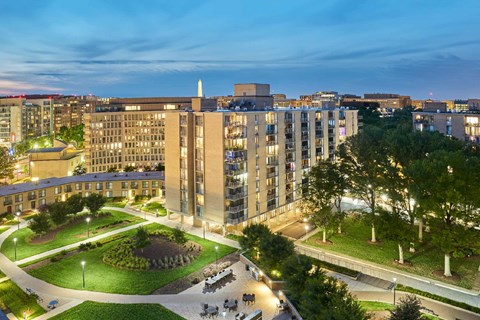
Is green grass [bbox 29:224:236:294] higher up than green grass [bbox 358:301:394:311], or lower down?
higher up

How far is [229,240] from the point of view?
58.6m

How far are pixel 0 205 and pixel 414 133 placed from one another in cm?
7671

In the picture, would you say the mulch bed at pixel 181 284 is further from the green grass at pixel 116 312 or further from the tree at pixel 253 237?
the tree at pixel 253 237

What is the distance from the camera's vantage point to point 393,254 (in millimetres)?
51969

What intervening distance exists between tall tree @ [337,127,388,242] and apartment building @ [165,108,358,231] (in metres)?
11.6

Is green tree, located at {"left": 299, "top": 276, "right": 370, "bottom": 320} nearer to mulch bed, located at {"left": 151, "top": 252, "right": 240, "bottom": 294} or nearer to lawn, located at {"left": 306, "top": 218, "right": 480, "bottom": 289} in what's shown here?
mulch bed, located at {"left": 151, "top": 252, "right": 240, "bottom": 294}

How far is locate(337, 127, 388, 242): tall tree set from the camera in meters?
55.4

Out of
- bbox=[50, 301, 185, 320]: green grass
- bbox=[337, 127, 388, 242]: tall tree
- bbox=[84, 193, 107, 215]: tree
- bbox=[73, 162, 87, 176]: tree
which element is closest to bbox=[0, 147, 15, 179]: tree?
bbox=[73, 162, 87, 176]: tree

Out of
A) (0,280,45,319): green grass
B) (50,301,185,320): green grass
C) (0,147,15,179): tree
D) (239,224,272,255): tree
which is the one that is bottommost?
(50,301,185,320): green grass

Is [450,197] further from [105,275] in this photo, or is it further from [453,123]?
[453,123]

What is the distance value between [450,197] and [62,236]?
58.3m

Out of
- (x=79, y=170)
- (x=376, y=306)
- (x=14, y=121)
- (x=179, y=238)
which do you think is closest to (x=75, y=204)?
(x=179, y=238)

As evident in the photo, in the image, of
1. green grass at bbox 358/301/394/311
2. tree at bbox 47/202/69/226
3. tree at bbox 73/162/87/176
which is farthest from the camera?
tree at bbox 73/162/87/176

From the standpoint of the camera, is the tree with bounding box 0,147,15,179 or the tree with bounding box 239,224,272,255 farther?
the tree with bounding box 0,147,15,179
